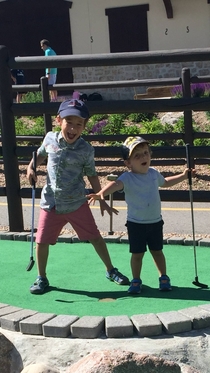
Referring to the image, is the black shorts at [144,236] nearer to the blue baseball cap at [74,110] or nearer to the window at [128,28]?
the blue baseball cap at [74,110]

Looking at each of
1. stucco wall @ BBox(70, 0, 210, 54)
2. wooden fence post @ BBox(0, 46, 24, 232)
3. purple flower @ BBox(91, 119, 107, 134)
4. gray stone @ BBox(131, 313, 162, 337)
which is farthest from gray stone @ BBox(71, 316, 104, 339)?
stucco wall @ BBox(70, 0, 210, 54)

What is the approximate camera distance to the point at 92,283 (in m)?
5.91

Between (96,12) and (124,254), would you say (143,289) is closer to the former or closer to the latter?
(124,254)

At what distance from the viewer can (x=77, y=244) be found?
7121 millimetres

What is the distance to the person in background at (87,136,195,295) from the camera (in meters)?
5.51

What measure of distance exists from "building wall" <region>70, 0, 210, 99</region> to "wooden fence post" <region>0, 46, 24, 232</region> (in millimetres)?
13949

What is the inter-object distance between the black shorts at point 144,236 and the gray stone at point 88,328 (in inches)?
34.7

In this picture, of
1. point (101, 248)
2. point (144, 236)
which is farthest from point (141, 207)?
point (101, 248)

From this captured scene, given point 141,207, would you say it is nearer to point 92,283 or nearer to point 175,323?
point 92,283

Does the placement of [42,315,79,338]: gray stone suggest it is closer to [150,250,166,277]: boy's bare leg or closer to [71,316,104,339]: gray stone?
[71,316,104,339]: gray stone

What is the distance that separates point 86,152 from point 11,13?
19518mm

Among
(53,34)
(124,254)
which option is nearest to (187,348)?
(124,254)

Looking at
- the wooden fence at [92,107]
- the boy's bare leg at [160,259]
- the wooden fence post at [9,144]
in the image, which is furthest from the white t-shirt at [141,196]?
the wooden fence post at [9,144]

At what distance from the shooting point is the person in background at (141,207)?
5.51 metres
